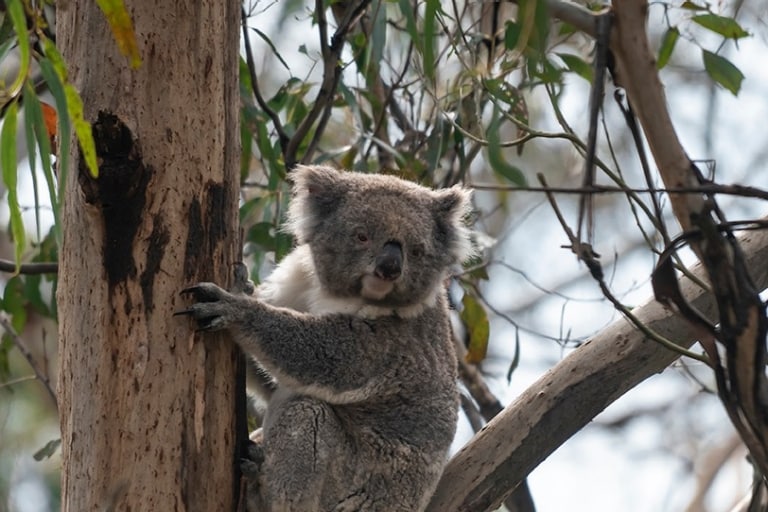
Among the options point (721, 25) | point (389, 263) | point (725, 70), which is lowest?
point (389, 263)

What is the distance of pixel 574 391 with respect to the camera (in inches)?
117

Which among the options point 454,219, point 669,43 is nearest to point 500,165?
point 454,219

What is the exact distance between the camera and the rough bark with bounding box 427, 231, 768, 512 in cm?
296

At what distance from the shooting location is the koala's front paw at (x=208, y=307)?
270 cm

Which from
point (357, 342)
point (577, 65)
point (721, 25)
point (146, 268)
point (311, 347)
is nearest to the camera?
point (146, 268)

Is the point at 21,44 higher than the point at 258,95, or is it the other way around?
the point at 258,95

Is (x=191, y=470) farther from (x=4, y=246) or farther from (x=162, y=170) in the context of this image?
(x=4, y=246)

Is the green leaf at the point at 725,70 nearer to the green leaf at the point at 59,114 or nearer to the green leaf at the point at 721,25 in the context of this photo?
the green leaf at the point at 721,25

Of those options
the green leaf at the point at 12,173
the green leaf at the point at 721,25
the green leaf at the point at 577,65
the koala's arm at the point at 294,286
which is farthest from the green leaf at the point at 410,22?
the green leaf at the point at 12,173

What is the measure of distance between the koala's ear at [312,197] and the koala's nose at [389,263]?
11.1 inches

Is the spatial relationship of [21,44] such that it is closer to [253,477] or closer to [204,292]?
[204,292]

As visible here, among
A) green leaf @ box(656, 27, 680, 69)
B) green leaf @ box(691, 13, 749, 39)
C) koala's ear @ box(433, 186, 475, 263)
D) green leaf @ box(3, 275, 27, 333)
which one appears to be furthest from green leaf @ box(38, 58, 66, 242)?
green leaf @ box(3, 275, 27, 333)

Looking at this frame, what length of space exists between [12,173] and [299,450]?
1.30 metres

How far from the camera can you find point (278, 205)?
4508 mm
